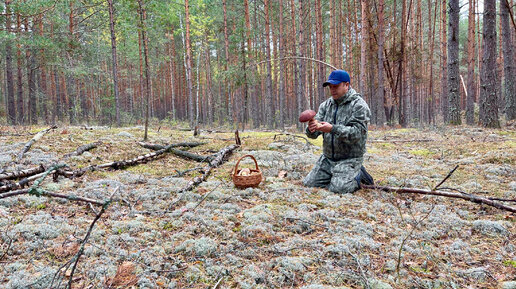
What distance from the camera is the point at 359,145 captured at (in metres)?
4.01

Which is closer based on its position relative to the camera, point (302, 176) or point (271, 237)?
point (271, 237)

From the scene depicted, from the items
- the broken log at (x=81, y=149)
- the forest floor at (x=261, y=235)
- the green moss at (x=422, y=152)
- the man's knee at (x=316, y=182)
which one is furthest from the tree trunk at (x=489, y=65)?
the broken log at (x=81, y=149)

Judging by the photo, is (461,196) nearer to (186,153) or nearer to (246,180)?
(246,180)

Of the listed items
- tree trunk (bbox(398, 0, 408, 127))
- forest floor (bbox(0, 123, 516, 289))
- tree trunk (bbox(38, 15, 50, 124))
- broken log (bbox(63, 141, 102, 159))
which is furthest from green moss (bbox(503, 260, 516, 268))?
tree trunk (bbox(38, 15, 50, 124))

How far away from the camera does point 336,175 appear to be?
13.2 ft

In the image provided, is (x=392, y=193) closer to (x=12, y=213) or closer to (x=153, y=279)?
(x=153, y=279)

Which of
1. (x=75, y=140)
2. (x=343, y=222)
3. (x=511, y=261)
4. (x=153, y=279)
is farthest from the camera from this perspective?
(x=75, y=140)

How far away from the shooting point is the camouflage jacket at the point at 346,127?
3.86 meters

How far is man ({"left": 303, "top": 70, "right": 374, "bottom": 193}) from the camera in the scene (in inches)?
152

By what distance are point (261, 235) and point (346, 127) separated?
1931mm

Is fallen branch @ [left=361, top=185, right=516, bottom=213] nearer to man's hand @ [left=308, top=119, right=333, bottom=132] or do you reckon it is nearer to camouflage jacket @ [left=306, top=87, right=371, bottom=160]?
camouflage jacket @ [left=306, top=87, right=371, bottom=160]

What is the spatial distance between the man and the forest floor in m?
0.25

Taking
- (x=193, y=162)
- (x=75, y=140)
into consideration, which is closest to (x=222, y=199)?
(x=193, y=162)

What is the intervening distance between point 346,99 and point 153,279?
3230 mm
